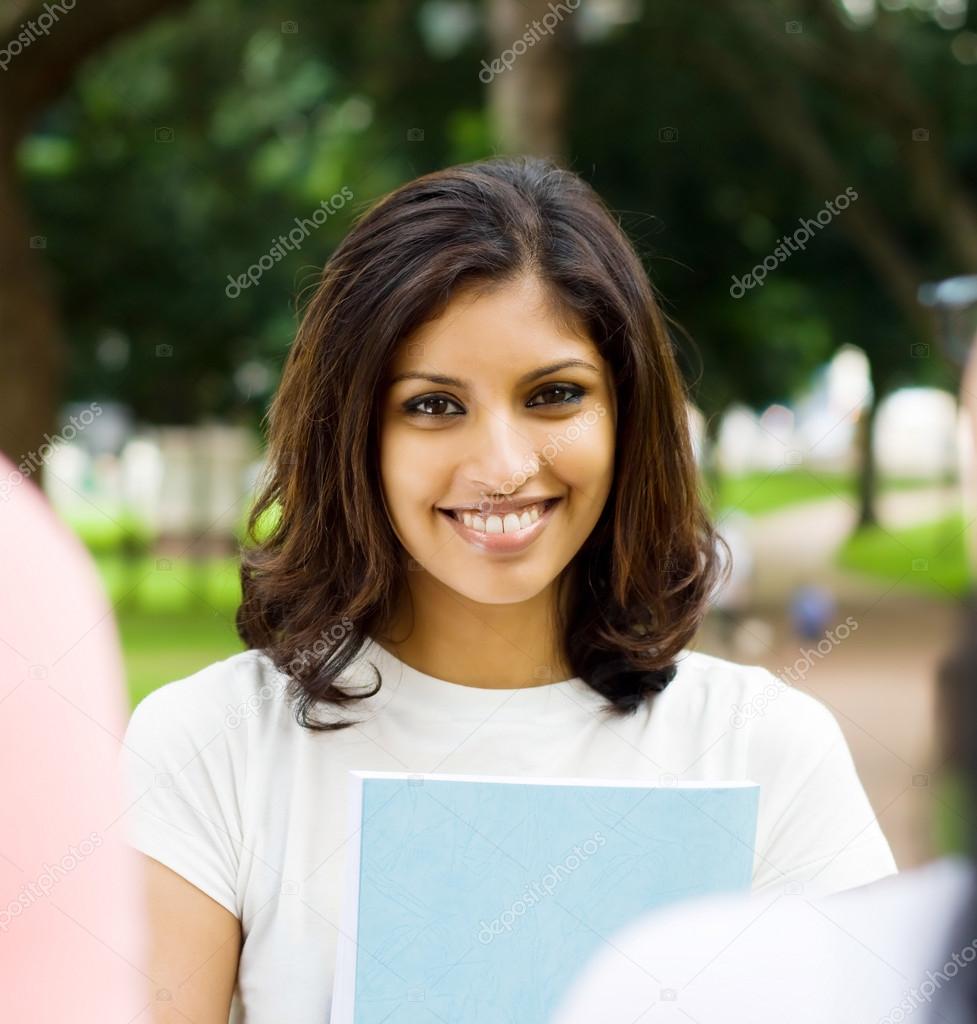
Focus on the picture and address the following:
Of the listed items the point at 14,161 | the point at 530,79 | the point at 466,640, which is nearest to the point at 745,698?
the point at 466,640

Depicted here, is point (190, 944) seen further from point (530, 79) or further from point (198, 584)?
point (198, 584)

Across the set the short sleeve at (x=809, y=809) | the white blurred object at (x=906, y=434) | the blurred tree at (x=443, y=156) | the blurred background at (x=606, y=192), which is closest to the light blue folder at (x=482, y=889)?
the short sleeve at (x=809, y=809)

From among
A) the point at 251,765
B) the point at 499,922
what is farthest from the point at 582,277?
the point at 499,922

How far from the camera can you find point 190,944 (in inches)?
70.5

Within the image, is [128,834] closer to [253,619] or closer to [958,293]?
[958,293]

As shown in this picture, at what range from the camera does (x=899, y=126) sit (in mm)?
11023

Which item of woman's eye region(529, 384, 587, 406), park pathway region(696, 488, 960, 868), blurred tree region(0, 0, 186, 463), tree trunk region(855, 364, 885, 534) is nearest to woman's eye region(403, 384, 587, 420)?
woman's eye region(529, 384, 587, 406)

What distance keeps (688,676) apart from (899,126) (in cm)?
982

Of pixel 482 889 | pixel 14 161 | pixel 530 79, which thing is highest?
pixel 530 79

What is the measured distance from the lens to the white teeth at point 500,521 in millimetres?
1935

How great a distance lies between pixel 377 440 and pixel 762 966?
1.26m

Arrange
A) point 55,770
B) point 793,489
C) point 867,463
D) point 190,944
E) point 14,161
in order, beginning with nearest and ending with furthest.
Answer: point 55,770, point 190,944, point 14,161, point 867,463, point 793,489

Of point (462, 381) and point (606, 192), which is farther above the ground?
point (606, 192)

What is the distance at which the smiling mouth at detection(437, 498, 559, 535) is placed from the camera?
1935 millimetres
